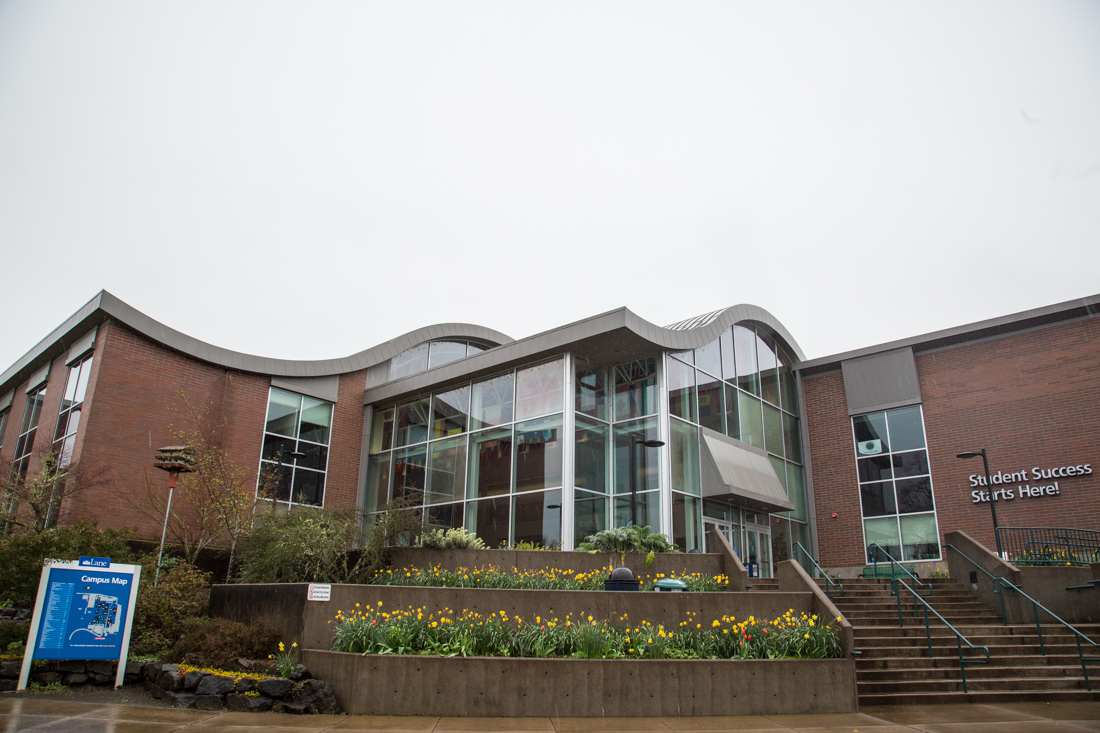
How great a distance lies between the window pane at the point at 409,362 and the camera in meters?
25.4

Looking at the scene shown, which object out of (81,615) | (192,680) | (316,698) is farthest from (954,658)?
(81,615)

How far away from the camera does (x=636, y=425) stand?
60.8ft

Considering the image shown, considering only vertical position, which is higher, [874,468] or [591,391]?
[591,391]

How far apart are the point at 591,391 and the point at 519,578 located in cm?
683

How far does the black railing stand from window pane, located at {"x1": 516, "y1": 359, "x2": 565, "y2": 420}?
10.8 m

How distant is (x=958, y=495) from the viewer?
2081cm

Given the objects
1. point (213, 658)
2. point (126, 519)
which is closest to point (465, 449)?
point (126, 519)

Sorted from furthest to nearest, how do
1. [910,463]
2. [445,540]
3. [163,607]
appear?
[910,463], [445,540], [163,607]

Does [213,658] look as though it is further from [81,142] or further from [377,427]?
[377,427]

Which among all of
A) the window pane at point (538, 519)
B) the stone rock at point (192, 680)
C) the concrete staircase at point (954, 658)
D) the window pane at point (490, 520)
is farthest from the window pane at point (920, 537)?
the stone rock at point (192, 680)

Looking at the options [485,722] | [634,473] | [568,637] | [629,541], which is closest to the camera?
[485,722]

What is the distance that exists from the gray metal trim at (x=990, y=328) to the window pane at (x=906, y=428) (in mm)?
1974

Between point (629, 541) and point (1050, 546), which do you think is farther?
point (1050, 546)

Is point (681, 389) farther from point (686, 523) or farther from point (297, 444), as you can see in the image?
point (297, 444)
